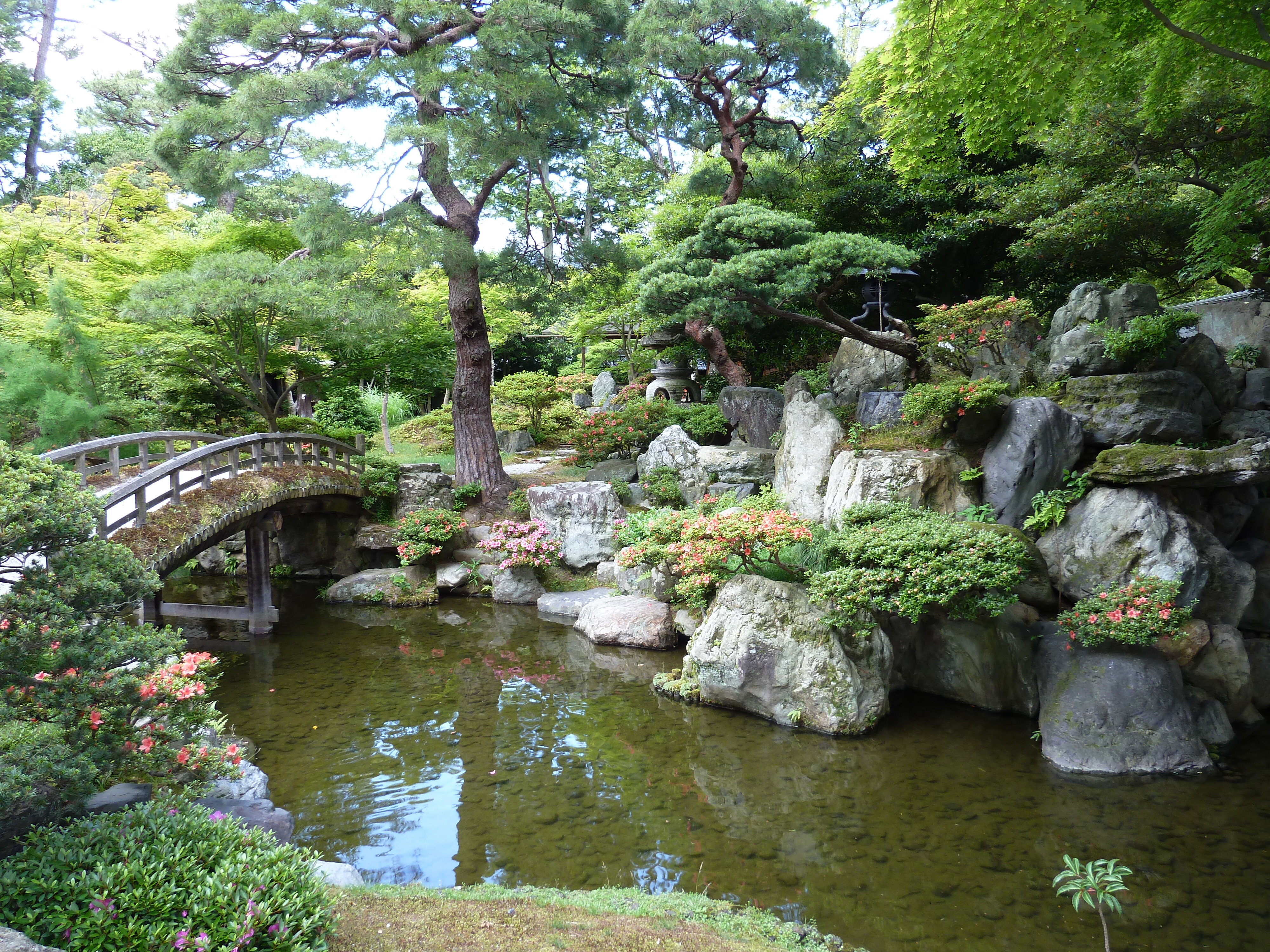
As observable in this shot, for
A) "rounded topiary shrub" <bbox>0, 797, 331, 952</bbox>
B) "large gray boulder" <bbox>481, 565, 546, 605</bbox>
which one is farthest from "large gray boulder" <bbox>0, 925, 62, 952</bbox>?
"large gray boulder" <bbox>481, 565, 546, 605</bbox>

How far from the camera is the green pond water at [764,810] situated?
4887 mm

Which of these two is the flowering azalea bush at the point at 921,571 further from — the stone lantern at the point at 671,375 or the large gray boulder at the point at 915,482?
the stone lantern at the point at 671,375

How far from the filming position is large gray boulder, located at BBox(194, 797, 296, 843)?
4.46 metres

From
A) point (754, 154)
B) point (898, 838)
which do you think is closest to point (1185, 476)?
point (898, 838)

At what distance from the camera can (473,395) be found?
1441 centimetres

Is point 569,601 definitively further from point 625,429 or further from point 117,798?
point 117,798

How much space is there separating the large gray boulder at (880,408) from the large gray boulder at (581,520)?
4801 mm

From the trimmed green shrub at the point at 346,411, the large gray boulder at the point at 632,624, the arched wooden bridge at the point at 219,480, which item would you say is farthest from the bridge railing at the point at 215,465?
the large gray boulder at the point at 632,624

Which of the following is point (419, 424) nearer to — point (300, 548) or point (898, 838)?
point (300, 548)

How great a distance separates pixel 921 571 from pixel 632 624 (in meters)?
4.87

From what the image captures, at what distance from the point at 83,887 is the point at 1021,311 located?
12.2 meters

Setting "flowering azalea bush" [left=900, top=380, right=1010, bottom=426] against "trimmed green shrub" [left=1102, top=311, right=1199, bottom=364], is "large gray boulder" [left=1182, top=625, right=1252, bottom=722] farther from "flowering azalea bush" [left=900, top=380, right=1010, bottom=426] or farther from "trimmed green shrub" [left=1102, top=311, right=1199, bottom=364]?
"trimmed green shrub" [left=1102, top=311, right=1199, bottom=364]

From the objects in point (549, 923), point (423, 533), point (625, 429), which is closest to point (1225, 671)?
point (549, 923)

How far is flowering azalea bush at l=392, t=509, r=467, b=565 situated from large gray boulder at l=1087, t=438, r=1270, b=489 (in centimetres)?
1029
